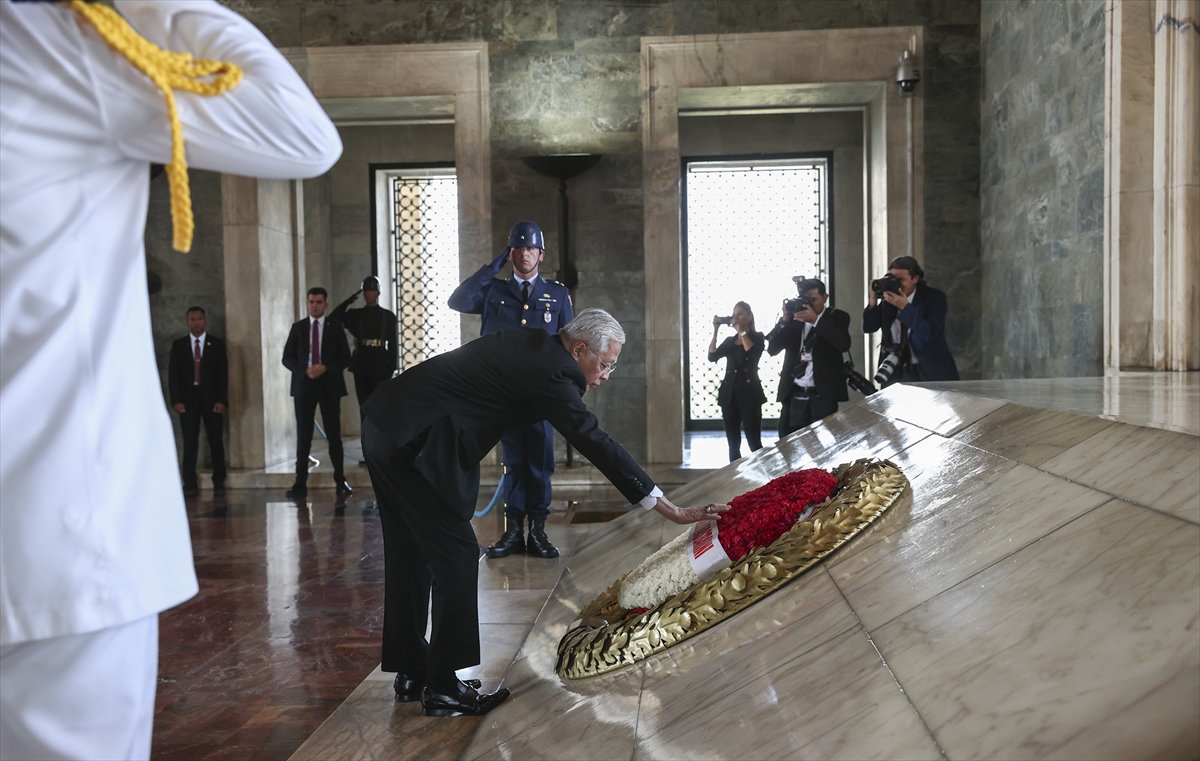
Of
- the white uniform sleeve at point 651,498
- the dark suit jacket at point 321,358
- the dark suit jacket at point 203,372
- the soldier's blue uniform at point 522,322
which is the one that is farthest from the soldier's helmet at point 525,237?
the dark suit jacket at point 203,372

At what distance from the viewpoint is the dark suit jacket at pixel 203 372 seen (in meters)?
8.81

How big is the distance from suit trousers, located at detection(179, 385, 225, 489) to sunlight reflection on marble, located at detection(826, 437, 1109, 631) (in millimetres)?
7471

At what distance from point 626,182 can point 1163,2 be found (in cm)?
452

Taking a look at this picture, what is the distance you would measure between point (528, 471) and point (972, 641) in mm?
3464

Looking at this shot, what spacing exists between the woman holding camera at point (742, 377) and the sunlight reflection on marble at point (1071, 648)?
223 inches

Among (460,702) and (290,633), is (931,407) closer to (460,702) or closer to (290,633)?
(460,702)

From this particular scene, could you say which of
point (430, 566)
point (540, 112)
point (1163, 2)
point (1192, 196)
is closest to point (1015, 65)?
point (1163, 2)

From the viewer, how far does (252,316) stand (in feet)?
30.3

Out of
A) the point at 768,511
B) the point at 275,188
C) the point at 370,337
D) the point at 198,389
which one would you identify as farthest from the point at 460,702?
the point at 275,188

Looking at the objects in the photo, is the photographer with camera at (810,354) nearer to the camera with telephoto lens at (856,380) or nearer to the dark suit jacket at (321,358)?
the camera with telephoto lens at (856,380)

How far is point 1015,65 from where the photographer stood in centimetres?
784

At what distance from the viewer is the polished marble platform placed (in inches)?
66.3

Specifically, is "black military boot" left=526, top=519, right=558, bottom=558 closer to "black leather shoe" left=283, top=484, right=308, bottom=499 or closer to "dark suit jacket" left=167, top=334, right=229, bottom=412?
"black leather shoe" left=283, top=484, right=308, bottom=499

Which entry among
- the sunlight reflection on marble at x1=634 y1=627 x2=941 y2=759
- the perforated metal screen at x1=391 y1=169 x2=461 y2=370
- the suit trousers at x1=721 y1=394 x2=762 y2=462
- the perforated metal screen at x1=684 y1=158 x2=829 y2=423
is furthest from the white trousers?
the perforated metal screen at x1=391 y1=169 x2=461 y2=370
